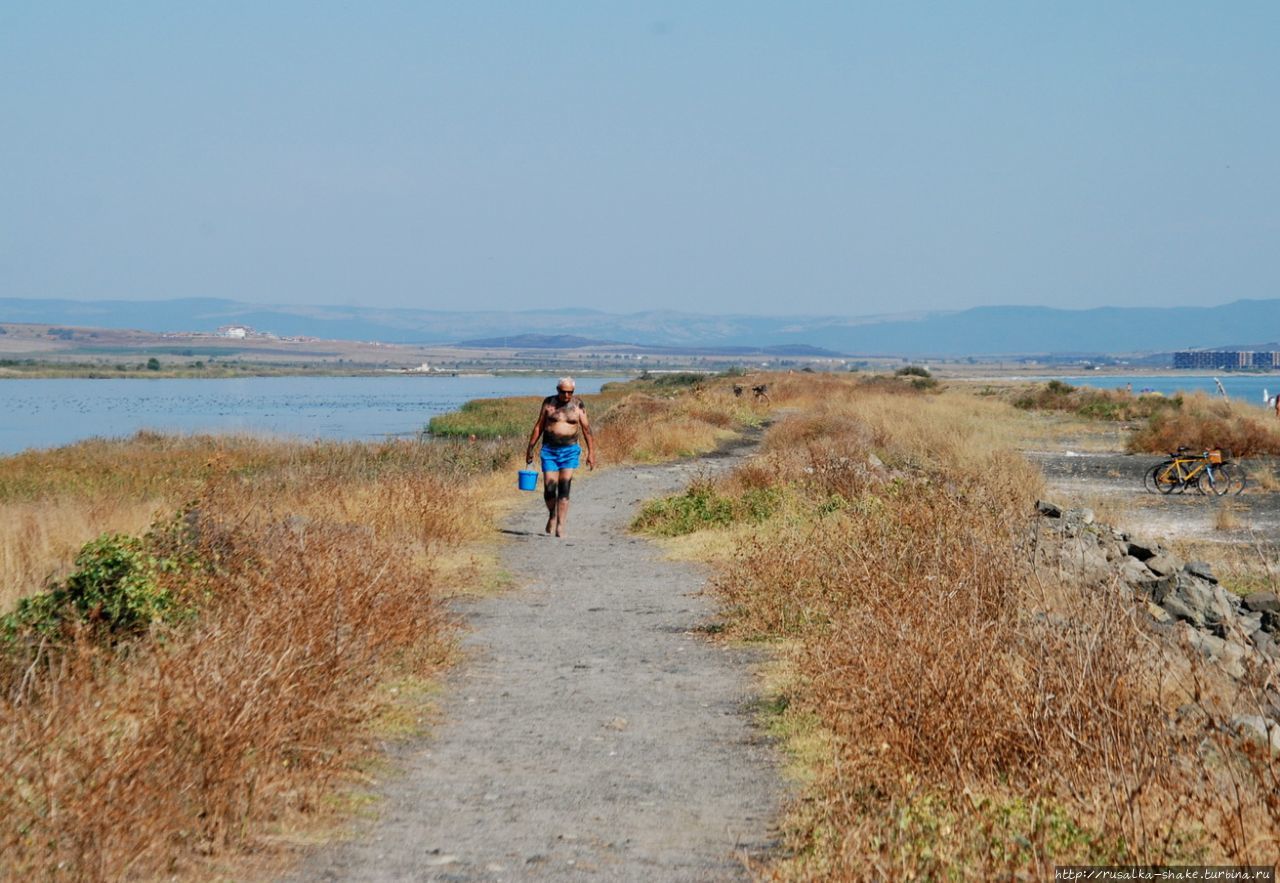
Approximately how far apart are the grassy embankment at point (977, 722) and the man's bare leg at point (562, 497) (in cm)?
468

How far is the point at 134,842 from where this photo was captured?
186 inches

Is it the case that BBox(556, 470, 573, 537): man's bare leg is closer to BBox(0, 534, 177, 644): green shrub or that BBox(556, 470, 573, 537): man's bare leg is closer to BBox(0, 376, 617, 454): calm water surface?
BBox(0, 534, 177, 644): green shrub

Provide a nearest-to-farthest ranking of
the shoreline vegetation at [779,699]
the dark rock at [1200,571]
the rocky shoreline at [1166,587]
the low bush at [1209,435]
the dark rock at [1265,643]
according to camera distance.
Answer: the shoreline vegetation at [779,699], the rocky shoreline at [1166,587], the dark rock at [1265,643], the dark rock at [1200,571], the low bush at [1209,435]

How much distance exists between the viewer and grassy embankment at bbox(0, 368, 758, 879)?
4844 mm

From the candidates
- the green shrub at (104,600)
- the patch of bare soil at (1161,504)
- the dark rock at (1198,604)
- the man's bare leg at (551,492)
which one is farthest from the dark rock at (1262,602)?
the green shrub at (104,600)

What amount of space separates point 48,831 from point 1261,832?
12.3 feet

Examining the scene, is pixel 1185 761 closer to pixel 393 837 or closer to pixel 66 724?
pixel 393 837

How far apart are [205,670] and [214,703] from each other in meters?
0.30

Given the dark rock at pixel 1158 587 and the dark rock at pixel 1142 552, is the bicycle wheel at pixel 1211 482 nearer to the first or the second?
the dark rock at pixel 1142 552

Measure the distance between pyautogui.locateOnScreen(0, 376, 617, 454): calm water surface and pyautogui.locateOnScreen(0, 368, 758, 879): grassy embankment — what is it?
2832cm

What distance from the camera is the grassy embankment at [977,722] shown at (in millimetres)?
4547

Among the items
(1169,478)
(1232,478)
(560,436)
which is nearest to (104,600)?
(560,436)

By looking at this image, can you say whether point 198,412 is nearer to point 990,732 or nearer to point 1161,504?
point 1161,504

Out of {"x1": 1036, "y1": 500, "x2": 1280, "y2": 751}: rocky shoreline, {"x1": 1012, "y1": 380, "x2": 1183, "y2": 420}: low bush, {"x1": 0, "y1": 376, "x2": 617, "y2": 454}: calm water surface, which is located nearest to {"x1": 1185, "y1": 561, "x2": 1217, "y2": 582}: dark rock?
{"x1": 1036, "y1": 500, "x2": 1280, "y2": 751}: rocky shoreline
